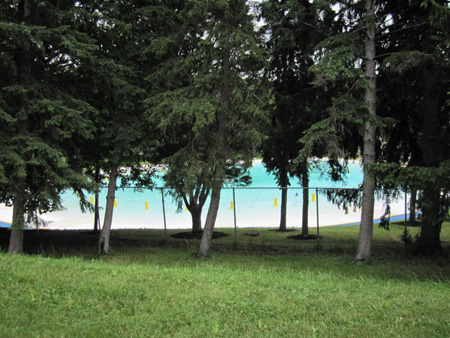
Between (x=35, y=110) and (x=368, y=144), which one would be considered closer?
(x=35, y=110)

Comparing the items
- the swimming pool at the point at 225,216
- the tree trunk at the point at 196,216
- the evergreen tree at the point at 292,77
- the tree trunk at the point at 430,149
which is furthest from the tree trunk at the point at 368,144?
the swimming pool at the point at 225,216

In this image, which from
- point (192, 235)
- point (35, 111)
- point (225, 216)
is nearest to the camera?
point (35, 111)

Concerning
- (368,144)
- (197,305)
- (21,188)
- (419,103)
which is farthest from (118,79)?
(419,103)

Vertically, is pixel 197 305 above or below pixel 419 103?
below

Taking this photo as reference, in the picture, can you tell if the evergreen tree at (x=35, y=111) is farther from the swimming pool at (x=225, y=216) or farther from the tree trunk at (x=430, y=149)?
the swimming pool at (x=225, y=216)

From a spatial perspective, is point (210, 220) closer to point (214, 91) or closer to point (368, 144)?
point (214, 91)

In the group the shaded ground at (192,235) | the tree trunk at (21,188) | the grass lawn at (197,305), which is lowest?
the shaded ground at (192,235)

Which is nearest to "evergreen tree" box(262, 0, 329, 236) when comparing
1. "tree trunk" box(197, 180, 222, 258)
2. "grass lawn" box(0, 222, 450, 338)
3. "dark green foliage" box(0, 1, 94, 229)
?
"tree trunk" box(197, 180, 222, 258)

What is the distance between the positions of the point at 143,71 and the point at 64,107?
3114mm

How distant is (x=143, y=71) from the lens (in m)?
11.2

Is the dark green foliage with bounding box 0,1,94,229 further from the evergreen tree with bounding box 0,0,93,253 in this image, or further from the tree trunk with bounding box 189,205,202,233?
the tree trunk with bounding box 189,205,202,233

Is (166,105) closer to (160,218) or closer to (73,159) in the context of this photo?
(73,159)

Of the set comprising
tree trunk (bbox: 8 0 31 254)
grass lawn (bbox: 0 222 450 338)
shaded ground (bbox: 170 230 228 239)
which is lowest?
shaded ground (bbox: 170 230 228 239)

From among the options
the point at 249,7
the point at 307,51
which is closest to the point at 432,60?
the point at 307,51
